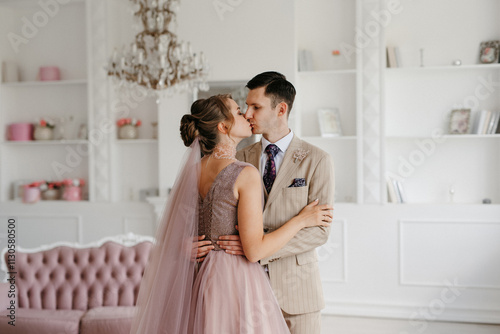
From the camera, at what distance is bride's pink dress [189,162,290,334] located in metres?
1.92

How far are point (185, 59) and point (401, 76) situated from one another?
2213 millimetres

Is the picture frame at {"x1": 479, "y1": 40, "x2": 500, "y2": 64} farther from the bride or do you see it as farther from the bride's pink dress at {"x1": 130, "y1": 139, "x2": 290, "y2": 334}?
the bride's pink dress at {"x1": 130, "y1": 139, "x2": 290, "y2": 334}

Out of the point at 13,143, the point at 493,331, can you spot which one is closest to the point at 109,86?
the point at 13,143

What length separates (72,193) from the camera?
17.9 feet

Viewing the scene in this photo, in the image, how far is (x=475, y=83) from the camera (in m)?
4.83

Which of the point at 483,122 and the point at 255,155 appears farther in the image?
the point at 483,122

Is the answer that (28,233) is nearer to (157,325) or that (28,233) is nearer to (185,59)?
(185,59)

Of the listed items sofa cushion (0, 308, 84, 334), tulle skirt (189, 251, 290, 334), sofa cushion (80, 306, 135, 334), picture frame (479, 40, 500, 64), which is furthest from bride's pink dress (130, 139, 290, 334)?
picture frame (479, 40, 500, 64)

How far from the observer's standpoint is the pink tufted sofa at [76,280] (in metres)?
3.76

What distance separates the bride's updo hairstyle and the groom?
106 mm

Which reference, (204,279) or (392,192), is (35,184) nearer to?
(392,192)

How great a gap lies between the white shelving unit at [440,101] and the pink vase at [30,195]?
142 inches

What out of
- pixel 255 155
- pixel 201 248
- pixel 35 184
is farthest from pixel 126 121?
pixel 201 248

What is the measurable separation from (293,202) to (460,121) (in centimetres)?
327
